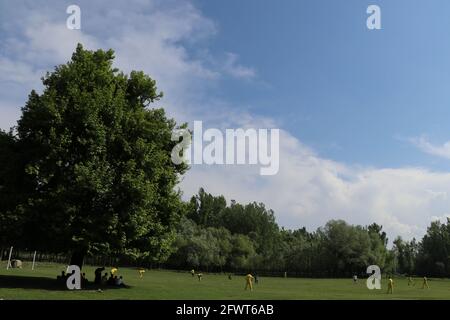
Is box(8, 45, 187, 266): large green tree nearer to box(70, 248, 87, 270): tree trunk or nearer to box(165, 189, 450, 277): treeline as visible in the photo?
box(70, 248, 87, 270): tree trunk

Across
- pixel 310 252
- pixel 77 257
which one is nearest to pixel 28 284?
pixel 77 257

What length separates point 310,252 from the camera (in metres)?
139

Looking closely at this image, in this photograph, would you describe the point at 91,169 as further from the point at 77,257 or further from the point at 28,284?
the point at 28,284

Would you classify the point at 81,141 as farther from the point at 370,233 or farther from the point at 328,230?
the point at 370,233

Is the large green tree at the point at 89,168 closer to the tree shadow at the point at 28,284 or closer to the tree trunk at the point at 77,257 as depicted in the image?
the tree trunk at the point at 77,257

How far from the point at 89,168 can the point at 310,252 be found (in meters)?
108

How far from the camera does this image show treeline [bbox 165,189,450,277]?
12975cm

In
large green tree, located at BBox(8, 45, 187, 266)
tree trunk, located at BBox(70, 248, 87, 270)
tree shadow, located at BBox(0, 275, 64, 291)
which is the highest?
large green tree, located at BBox(8, 45, 187, 266)

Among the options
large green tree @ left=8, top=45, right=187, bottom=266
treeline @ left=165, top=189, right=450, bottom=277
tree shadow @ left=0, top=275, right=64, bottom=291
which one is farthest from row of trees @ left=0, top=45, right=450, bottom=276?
treeline @ left=165, top=189, right=450, bottom=277

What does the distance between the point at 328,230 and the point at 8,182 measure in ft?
352

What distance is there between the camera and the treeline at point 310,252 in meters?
130

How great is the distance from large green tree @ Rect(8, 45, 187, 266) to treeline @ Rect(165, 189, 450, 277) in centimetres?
8184
